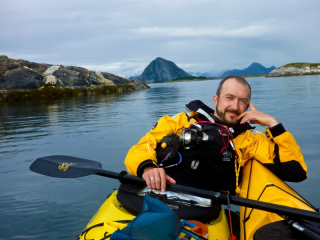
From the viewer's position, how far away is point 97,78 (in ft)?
104

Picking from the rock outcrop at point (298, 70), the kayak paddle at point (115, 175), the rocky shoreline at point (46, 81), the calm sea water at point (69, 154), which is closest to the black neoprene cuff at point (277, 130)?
the kayak paddle at point (115, 175)

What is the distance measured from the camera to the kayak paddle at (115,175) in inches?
84.8

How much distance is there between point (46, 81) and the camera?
86.5 ft

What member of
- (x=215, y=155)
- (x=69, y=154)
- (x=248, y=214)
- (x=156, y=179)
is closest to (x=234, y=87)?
(x=215, y=155)

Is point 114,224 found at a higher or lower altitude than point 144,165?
lower

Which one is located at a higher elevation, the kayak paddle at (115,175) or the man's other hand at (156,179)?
the man's other hand at (156,179)

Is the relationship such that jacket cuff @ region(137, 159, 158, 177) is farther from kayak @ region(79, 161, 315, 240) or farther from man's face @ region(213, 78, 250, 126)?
man's face @ region(213, 78, 250, 126)

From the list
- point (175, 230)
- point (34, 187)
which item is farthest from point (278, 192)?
point (34, 187)

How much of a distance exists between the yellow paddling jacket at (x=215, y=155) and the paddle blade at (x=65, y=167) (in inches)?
27.2

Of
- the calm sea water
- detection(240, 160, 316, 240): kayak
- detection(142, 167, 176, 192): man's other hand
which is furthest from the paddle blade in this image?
detection(240, 160, 316, 240): kayak

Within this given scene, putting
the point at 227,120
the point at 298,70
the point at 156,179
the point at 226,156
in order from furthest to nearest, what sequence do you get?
1. the point at 298,70
2. the point at 227,120
3. the point at 226,156
4. the point at 156,179

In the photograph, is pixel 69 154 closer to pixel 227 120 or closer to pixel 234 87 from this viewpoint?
pixel 227 120

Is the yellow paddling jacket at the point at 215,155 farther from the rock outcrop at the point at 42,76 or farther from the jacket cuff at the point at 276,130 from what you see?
the rock outcrop at the point at 42,76

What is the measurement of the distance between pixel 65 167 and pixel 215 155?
187 centimetres
